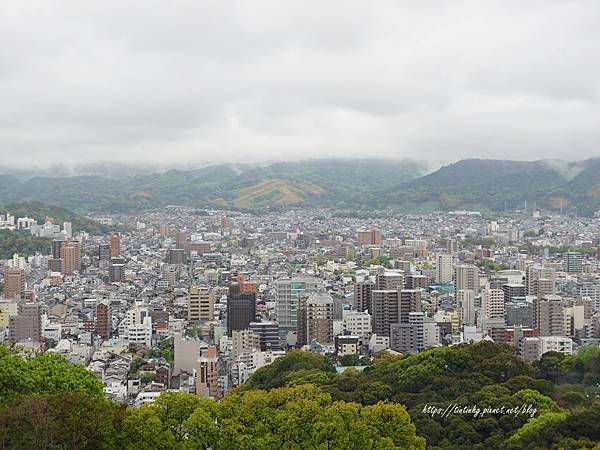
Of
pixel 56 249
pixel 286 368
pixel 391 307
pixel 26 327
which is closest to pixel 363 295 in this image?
pixel 391 307

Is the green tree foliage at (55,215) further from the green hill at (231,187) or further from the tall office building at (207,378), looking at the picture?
the tall office building at (207,378)

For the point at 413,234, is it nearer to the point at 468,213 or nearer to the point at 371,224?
the point at 371,224

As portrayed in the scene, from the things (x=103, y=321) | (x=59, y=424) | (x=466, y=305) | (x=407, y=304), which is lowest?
(x=103, y=321)

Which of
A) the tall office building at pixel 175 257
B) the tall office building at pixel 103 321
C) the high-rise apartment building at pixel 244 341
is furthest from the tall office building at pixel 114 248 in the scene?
the high-rise apartment building at pixel 244 341

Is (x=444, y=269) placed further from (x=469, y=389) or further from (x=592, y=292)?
(x=469, y=389)

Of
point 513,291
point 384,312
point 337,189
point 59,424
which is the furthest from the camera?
point 337,189

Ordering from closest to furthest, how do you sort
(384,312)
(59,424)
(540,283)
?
(59,424), (384,312), (540,283)
